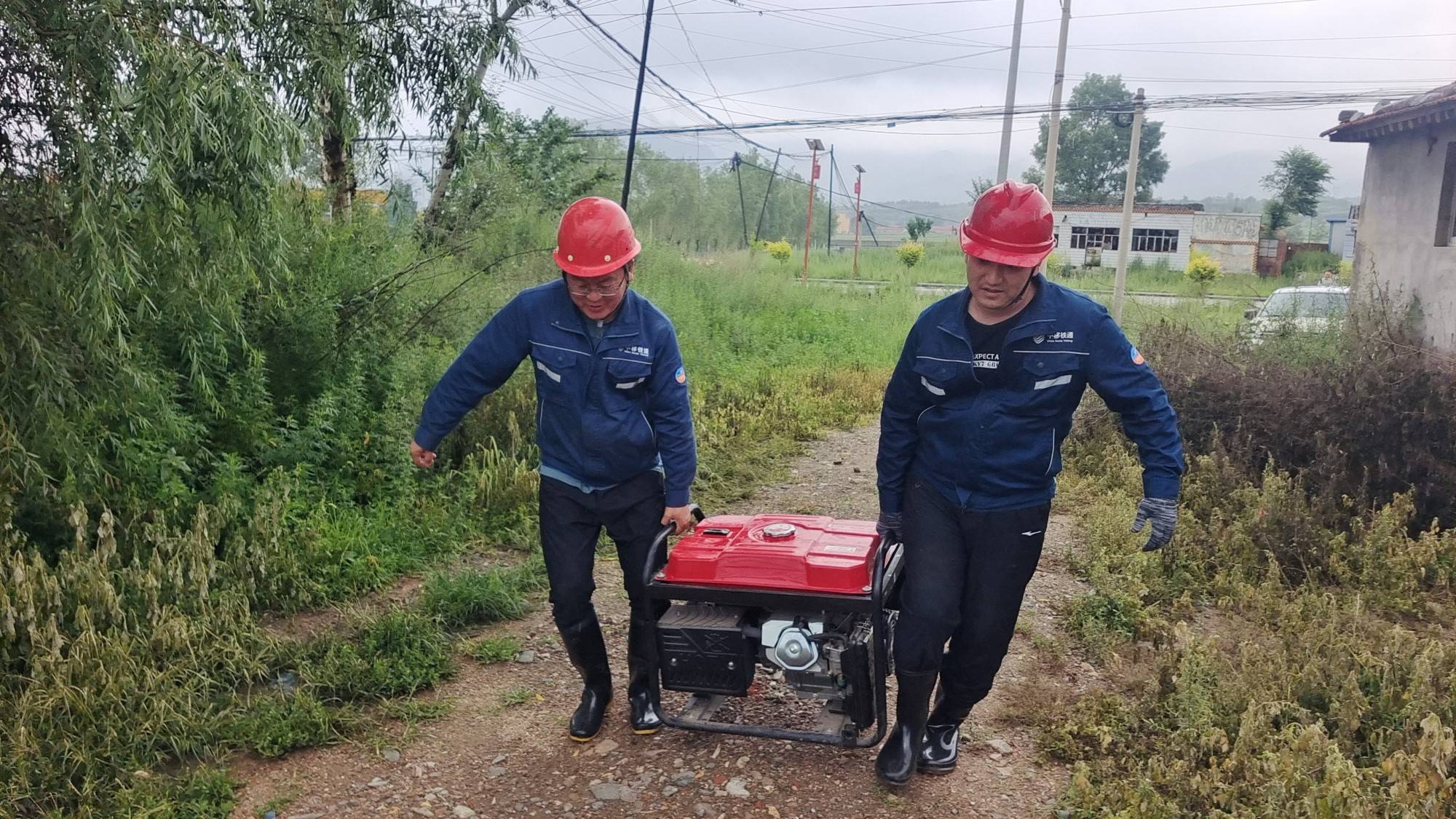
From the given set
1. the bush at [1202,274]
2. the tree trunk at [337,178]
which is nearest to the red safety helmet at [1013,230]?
the tree trunk at [337,178]

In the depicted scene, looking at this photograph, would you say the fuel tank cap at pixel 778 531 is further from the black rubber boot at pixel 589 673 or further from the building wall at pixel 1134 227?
the building wall at pixel 1134 227

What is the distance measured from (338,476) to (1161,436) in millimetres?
4821

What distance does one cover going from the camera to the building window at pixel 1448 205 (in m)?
10.6

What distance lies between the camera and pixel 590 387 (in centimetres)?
358

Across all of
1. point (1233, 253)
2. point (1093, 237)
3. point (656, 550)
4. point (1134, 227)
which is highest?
point (1134, 227)

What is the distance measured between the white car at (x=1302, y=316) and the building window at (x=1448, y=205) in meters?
1.09

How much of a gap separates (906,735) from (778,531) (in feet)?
2.68

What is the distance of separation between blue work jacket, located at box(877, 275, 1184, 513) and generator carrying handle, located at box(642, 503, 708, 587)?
3.13 ft

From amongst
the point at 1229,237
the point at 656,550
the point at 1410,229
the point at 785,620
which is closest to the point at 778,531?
the point at 785,620

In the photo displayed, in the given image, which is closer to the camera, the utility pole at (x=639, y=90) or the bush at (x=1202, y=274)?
the utility pole at (x=639, y=90)

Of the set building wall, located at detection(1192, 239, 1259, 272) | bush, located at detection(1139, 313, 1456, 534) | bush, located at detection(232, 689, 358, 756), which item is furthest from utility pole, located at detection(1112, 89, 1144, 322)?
building wall, located at detection(1192, 239, 1259, 272)

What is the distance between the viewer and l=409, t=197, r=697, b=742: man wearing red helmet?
11.6 ft

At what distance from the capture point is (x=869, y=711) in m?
3.46

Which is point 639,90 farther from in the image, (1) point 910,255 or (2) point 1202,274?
(1) point 910,255
